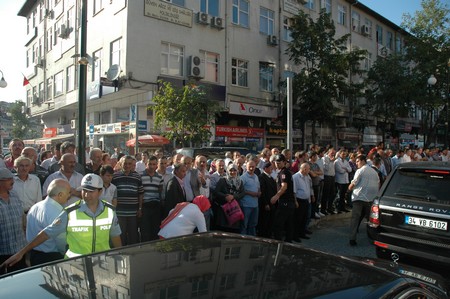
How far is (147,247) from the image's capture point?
2246mm

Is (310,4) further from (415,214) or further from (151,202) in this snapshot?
(415,214)

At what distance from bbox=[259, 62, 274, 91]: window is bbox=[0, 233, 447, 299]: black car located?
21.2m

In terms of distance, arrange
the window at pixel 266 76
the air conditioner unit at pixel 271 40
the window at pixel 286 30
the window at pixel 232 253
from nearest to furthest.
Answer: the window at pixel 232 253 < the air conditioner unit at pixel 271 40 < the window at pixel 266 76 < the window at pixel 286 30

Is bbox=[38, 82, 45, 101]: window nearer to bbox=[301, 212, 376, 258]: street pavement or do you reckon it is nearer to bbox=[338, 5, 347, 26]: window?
bbox=[338, 5, 347, 26]: window

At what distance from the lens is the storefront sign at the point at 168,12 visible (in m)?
17.8

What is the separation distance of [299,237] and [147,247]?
5.76 metres

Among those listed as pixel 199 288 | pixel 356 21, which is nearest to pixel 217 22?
pixel 356 21

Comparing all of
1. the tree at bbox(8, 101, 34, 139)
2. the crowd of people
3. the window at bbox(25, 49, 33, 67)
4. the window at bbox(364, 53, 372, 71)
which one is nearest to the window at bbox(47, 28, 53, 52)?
the window at bbox(25, 49, 33, 67)

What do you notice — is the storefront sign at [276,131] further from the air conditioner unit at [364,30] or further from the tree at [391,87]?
the air conditioner unit at [364,30]

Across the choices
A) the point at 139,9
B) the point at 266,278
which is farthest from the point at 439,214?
the point at 139,9

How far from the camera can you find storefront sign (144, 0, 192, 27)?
58.2 feet

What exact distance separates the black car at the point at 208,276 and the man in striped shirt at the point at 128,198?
11.8 feet

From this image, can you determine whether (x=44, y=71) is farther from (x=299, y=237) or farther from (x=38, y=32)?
(x=299, y=237)

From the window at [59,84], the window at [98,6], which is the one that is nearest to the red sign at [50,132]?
the window at [59,84]
